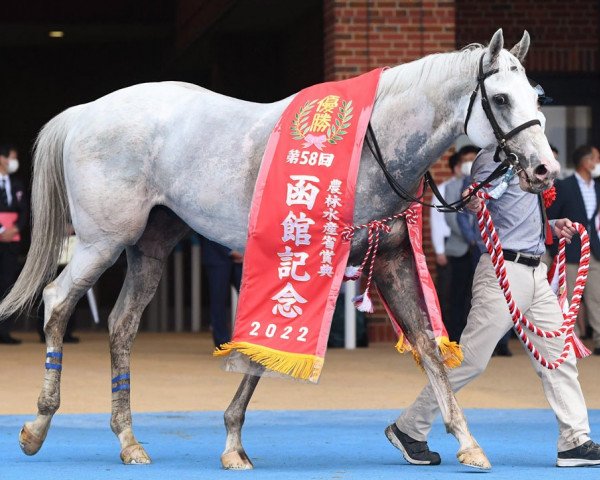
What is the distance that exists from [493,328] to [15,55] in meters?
24.4

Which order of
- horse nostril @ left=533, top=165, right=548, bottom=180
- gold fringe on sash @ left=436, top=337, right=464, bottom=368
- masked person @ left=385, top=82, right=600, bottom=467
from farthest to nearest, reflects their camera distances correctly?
masked person @ left=385, top=82, right=600, bottom=467
gold fringe on sash @ left=436, top=337, right=464, bottom=368
horse nostril @ left=533, top=165, right=548, bottom=180

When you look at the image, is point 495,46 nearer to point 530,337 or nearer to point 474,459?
point 530,337

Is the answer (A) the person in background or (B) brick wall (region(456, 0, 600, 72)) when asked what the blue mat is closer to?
(A) the person in background

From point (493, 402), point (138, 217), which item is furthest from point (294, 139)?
point (493, 402)

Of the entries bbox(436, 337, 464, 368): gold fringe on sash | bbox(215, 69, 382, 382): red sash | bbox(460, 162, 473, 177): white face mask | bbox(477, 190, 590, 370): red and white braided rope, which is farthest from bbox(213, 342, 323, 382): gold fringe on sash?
bbox(460, 162, 473, 177): white face mask

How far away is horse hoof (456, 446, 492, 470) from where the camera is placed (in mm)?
7043

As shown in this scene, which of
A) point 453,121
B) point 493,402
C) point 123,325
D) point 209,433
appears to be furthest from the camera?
point 493,402

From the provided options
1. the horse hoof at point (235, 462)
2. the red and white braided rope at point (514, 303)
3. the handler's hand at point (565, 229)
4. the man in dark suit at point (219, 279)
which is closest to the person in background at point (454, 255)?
the man in dark suit at point (219, 279)

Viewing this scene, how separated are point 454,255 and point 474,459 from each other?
25.3 ft

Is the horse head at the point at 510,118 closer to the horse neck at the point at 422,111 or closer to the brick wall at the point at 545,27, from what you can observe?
the horse neck at the point at 422,111

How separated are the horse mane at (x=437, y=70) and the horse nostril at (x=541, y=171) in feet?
1.81

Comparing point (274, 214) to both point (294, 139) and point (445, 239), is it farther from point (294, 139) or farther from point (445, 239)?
point (445, 239)

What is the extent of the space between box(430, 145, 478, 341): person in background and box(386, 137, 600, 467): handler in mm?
6711

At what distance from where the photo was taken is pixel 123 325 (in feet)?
26.8
